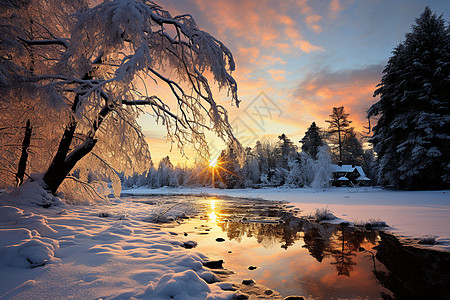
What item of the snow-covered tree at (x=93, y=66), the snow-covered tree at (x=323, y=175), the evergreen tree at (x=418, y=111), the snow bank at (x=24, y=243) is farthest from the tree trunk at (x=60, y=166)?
the snow-covered tree at (x=323, y=175)

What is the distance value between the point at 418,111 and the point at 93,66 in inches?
1116

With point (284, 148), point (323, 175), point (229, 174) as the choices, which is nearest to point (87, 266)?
point (323, 175)

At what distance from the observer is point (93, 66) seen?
611 centimetres

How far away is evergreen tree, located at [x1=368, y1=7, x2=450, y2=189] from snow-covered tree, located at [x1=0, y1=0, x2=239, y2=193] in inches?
922

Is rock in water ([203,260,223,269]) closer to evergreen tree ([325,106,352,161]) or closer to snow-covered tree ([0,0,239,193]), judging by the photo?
snow-covered tree ([0,0,239,193])

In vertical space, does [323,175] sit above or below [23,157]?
below

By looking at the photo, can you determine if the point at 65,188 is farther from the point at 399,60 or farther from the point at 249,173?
the point at 249,173

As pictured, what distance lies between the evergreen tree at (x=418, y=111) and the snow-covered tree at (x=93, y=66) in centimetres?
2343

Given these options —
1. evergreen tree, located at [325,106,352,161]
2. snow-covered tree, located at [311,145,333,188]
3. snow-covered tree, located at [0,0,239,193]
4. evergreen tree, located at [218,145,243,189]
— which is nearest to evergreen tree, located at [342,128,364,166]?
evergreen tree, located at [325,106,352,161]

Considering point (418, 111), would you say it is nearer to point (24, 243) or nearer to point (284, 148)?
point (24, 243)

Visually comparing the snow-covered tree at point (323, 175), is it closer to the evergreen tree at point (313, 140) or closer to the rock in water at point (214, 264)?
the evergreen tree at point (313, 140)

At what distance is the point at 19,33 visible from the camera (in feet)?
17.5

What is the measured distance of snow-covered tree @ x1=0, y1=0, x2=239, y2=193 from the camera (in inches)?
154

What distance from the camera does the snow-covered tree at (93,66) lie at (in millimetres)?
3900
